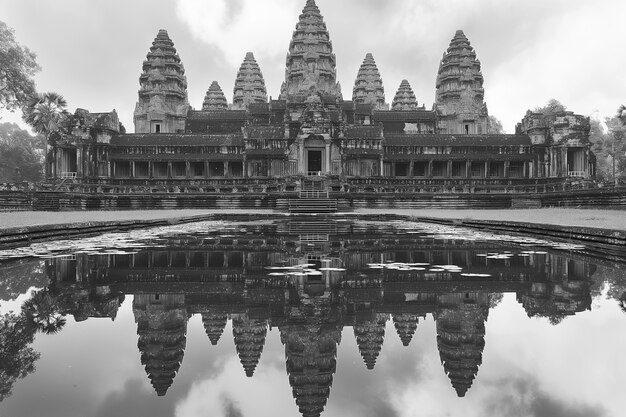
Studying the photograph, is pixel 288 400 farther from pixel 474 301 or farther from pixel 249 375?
pixel 474 301

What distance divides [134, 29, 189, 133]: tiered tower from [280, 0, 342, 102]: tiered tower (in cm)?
1255

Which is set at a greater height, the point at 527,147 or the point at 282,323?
the point at 527,147

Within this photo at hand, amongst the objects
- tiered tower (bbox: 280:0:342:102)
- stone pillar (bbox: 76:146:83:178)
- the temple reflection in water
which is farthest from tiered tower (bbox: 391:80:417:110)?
the temple reflection in water

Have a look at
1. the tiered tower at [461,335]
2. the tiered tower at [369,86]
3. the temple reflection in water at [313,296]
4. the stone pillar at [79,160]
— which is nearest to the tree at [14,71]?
the stone pillar at [79,160]

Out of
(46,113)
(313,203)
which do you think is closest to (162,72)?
(46,113)

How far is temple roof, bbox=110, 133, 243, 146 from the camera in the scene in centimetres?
4928

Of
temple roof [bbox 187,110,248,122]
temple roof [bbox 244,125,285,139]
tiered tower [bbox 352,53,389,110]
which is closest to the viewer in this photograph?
temple roof [bbox 244,125,285,139]

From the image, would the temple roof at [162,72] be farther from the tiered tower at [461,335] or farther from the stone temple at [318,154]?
the tiered tower at [461,335]

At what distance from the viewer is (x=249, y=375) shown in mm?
3660

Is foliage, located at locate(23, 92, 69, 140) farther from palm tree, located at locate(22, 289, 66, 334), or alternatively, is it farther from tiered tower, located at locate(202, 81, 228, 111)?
palm tree, located at locate(22, 289, 66, 334)

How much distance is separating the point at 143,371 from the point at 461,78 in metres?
63.0

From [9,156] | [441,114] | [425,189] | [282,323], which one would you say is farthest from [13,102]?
[282,323]

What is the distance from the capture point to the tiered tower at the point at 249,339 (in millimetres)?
3954

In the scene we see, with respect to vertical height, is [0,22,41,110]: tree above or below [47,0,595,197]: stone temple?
above
